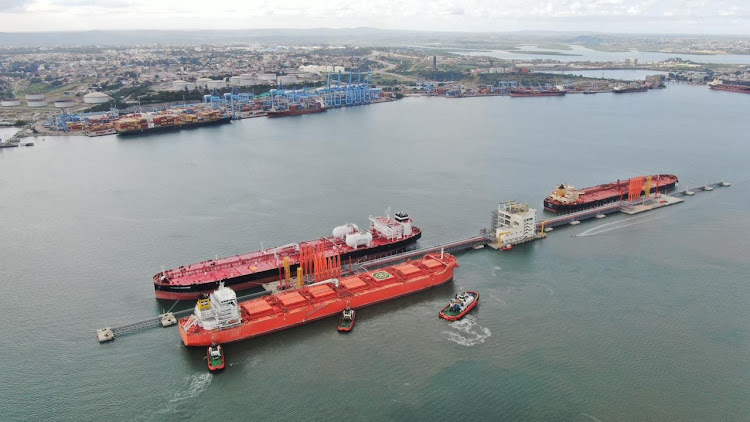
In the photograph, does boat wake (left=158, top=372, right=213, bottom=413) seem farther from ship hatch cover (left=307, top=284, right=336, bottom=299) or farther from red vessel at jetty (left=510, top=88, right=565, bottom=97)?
red vessel at jetty (left=510, top=88, right=565, bottom=97)

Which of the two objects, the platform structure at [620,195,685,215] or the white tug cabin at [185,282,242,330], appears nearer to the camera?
the white tug cabin at [185,282,242,330]

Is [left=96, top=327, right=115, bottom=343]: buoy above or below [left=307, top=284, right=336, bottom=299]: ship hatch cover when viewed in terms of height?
below

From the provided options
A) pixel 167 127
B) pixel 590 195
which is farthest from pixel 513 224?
pixel 167 127

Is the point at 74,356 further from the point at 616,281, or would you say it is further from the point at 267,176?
the point at 267,176

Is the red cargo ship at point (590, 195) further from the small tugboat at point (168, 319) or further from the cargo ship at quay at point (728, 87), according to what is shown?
the cargo ship at quay at point (728, 87)

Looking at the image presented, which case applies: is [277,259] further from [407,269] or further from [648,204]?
[648,204]

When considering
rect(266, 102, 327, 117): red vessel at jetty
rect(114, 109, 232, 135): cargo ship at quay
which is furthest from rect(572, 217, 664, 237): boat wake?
rect(266, 102, 327, 117): red vessel at jetty

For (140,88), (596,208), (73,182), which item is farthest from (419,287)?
(140,88)
